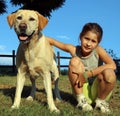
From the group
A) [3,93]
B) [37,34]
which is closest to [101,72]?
[37,34]

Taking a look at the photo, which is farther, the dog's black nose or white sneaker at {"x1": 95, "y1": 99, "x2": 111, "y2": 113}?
white sneaker at {"x1": 95, "y1": 99, "x2": 111, "y2": 113}

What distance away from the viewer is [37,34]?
611 cm

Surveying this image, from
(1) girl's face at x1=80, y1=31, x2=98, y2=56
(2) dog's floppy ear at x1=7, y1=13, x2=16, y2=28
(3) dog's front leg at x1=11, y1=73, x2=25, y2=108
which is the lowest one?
(3) dog's front leg at x1=11, y1=73, x2=25, y2=108

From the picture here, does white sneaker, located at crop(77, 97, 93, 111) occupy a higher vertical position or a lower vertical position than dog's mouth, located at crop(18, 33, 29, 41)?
lower

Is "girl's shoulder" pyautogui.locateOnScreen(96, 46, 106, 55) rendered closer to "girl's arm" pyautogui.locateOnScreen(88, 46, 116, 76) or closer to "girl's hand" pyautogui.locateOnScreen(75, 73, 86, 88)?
"girl's arm" pyautogui.locateOnScreen(88, 46, 116, 76)

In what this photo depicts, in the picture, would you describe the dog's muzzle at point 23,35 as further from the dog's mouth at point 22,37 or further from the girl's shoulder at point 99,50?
the girl's shoulder at point 99,50

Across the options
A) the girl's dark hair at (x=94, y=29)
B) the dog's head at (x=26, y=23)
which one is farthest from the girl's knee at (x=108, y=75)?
the dog's head at (x=26, y=23)

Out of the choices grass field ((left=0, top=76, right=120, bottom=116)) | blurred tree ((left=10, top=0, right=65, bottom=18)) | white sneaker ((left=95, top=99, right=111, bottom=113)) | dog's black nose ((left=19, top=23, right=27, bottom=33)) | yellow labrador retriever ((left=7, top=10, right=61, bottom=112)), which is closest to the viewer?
grass field ((left=0, top=76, right=120, bottom=116))

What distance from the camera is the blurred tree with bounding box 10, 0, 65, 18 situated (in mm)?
24728

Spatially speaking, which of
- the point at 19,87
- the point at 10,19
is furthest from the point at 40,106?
the point at 10,19

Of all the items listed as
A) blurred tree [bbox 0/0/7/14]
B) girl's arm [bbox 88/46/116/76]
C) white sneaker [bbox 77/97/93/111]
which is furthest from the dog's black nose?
blurred tree [bbox 0/0/7/14]

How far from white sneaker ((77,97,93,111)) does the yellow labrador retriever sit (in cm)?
41

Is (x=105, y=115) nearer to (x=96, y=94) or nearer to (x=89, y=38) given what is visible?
(x=96, y=94)

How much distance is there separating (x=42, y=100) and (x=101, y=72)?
1.43 m
